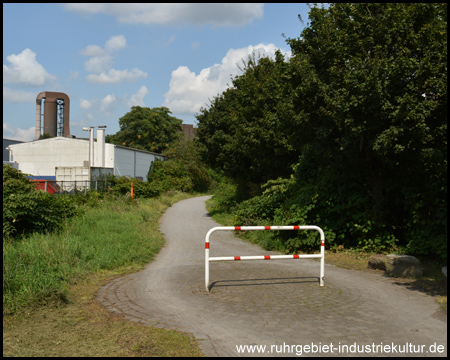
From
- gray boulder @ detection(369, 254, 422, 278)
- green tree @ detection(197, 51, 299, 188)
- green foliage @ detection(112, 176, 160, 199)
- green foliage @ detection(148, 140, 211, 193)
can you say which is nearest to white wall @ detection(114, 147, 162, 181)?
green foliage @ detection(148, 140, 211, 193)

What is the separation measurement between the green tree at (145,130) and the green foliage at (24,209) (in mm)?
50665

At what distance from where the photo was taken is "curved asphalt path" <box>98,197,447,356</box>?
15.7ft

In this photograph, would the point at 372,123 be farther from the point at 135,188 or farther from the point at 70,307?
the point at 135,188

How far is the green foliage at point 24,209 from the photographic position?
431 inches

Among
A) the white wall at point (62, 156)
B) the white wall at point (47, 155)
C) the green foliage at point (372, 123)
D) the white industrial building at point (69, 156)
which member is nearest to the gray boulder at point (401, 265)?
the green foliage at point (372, 123)

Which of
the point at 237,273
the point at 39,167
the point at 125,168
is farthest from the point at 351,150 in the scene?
the point at 39,167

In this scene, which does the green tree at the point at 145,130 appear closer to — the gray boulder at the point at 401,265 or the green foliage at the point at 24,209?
the green foliage at the point at 24,209

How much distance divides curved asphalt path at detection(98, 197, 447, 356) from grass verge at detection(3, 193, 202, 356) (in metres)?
0.37

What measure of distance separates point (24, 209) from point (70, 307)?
20.7ft

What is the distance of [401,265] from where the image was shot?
8.34 m

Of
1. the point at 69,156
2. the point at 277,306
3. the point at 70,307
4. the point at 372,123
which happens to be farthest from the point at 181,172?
the point at 277,306

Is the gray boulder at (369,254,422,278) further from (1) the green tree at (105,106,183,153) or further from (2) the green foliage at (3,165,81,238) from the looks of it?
(1) the green tree at (105,106,183,153)

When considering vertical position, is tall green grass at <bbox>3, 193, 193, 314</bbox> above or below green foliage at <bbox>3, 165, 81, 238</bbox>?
below

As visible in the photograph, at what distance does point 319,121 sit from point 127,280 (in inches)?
245
